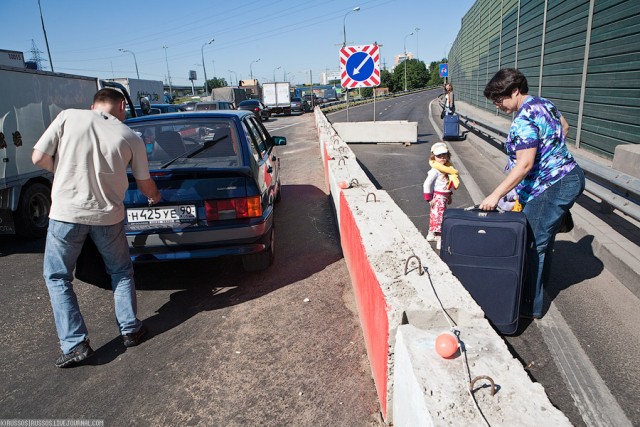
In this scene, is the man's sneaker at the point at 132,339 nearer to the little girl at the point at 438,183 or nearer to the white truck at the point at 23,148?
the little girl at the point at 438,183

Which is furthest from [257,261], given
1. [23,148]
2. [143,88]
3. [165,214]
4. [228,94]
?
[228,94]

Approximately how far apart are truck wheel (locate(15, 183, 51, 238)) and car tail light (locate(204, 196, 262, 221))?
387cm

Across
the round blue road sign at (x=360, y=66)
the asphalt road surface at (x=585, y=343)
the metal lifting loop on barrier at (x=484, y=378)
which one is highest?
the round blue road sign at (x=360, y=66)

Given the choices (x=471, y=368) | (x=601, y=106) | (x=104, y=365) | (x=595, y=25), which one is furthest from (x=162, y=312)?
(x=595, y=25)

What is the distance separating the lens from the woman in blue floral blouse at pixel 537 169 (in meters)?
3.08

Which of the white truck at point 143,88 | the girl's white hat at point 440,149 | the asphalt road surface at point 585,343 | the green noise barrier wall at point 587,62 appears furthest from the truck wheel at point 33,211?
the white truck at point 143,88

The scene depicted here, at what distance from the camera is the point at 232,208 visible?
4074 millimetres

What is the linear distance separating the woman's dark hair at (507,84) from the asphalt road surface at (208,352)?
6.68 ft

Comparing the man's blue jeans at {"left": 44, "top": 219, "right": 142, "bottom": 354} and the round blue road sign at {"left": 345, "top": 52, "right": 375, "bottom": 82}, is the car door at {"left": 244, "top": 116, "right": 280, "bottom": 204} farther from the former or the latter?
the round blue road sign at {"left": 345, "top": 52, "right": 375, "bottom": 82}

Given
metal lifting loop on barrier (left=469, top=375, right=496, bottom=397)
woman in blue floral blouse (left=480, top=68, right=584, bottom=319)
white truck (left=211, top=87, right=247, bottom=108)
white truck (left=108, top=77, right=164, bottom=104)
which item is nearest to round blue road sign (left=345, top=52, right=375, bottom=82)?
woman in blue floral blouse (left=480, top=68, right=584, bottom=319)

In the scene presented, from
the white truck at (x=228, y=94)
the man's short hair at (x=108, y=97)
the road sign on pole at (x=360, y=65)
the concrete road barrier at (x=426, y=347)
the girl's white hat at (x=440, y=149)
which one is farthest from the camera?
the white truck at (x=228, y=94)

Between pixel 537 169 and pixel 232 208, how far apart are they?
2503 millimetres

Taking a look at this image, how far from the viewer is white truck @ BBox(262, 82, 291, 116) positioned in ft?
126

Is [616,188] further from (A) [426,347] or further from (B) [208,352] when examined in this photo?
(B) [208,352]
